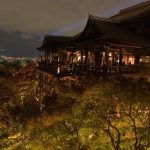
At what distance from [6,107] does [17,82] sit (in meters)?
10.1

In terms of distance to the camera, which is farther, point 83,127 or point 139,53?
point 139,53

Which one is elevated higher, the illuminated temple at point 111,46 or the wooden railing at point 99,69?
the illuminated temple at point 111,46

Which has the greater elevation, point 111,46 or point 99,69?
point 111,46

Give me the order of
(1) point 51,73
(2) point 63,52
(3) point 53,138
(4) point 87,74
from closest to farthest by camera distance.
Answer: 1. (3) point 53,138
2. (4) point 87,74
3. (1) point 51,73
4. (2) point 63,52

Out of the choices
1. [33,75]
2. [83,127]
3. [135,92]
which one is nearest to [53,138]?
[83,127]

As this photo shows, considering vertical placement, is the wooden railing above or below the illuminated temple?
below

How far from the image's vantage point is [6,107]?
25672 millimetres

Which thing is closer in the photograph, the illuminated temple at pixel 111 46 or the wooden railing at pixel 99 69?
the wooden railing at pixel 99 69

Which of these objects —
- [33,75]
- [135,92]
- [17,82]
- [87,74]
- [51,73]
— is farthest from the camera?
[33,75]

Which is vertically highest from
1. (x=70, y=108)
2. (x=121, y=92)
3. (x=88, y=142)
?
(x=121, y=92)

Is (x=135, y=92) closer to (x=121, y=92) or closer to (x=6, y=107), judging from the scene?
(x=121, y=92)

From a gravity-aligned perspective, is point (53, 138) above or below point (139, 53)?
below

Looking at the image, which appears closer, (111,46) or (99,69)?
(99,69)

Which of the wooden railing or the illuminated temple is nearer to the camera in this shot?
the wooden railing
